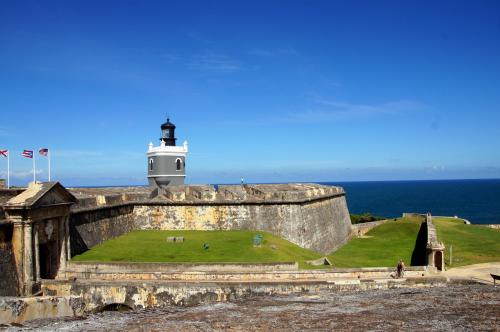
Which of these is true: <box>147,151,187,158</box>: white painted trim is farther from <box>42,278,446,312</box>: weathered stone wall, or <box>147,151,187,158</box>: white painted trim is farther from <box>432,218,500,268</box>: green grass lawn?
<box>42,278,446,312</box>: weathered stone wall

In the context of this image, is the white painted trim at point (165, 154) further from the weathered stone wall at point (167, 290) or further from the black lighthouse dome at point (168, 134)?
the weathered stone wall at point (167, 290)

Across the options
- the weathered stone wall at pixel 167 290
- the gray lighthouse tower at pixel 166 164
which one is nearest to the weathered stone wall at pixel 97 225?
the weathered stone wall at pixel 167 290

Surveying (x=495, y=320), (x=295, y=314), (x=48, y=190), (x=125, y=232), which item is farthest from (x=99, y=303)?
(x=495, y=320)

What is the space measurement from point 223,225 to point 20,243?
13173mm

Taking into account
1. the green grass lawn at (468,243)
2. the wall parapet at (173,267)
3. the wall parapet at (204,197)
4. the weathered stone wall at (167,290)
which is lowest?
the green grass lawn at (468,243)

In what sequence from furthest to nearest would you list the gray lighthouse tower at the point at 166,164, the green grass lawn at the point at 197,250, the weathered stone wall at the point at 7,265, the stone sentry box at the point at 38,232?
the gray lighthouse tower at the point at 166,164
the green grass lawn at the point at 197,250
the stone sentry box at the point at 38,232
the weathered stone wall at the point at 7,265

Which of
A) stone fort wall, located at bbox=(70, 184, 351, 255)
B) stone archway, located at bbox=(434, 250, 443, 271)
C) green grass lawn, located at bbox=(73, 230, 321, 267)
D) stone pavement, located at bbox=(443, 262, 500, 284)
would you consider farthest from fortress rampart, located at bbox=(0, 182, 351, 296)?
stone pavement, located at bbox=(443, 262, 500, 284)

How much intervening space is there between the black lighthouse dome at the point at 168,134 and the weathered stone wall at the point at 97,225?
11.5 meters

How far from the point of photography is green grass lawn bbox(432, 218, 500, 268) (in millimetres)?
26656

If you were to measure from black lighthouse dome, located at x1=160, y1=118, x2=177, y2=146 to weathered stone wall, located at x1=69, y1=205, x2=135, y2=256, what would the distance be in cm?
1150

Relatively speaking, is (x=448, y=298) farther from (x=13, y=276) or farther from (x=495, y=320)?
(x=13, y=276)

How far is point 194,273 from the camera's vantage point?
18922mm

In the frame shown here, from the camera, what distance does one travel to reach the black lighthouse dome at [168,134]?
4019 cm

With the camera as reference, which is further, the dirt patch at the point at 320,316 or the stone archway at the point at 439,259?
the stone archway at the point at 439,259
